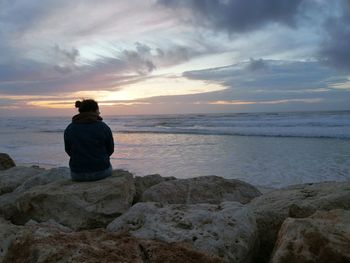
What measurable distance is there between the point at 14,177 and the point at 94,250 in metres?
6.26

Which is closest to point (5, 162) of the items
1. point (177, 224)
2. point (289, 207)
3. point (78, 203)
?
point (78, 203)

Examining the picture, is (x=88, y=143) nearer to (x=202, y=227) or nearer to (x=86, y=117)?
(x=86, y=117)

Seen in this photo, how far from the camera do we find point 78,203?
5.41 metres

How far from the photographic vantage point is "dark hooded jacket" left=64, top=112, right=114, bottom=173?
20.3 feet

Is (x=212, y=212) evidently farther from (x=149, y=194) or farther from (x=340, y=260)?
(x=149, y=194)

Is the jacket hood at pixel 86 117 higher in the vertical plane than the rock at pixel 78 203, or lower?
higher

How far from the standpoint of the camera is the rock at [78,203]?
17.5 ft

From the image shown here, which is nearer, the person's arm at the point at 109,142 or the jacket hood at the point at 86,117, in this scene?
the jacket hood at the point at 86,117

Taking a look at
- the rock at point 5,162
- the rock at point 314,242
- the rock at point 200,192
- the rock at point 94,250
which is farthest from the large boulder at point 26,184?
the rock at point 314,242

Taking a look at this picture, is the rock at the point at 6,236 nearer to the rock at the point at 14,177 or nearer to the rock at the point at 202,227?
the rock at the point at 202,227

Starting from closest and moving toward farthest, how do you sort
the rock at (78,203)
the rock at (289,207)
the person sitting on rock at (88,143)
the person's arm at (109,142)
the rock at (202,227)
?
the rock at (202,227) → the rock at (289,207) → the rock at (78,203) → the person sitting on rock at (88,143) → the person's arm at (109,142)

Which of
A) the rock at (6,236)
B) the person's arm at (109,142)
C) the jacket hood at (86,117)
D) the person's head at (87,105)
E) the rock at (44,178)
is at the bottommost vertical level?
the rock at (44,178)

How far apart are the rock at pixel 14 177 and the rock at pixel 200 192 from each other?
10.5ft

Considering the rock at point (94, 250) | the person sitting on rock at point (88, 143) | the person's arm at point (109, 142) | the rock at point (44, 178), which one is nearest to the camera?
the rock at point (94, 250)
